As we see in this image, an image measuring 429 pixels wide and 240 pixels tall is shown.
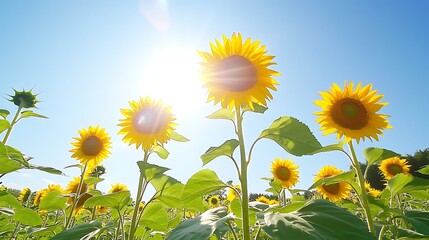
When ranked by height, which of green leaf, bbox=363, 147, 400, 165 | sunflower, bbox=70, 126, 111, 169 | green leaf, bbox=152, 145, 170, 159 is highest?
sunflower, bbox=70, 126, 111, 169

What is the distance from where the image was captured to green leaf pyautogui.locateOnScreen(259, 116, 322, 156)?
189 centimetres

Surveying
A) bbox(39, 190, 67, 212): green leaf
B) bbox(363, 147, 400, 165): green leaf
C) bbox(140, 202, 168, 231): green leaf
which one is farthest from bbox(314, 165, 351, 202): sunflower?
bbox(39, 190, 67, 212): green leaf

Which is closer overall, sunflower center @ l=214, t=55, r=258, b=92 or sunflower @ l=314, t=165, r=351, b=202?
sunflower center @ l=214, t=55, r=258, b=92

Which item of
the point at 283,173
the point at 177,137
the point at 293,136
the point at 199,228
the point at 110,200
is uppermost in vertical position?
the point at 283,173

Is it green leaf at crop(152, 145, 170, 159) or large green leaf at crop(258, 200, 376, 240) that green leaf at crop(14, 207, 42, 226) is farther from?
large green leaf at crop(258, 200, 376, 240)

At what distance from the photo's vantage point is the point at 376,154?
2.69 m

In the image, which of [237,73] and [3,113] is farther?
[3,113]

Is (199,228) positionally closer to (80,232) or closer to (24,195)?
(80,232)

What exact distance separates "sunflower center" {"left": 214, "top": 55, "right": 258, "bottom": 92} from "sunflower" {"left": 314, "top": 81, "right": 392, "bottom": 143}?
1039mm

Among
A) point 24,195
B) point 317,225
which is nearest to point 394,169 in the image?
point 317,225

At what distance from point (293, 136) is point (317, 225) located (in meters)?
0.76

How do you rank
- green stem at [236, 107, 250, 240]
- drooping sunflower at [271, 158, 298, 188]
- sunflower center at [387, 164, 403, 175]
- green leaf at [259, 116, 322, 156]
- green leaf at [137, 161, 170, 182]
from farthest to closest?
drooping sunflower at [271, 158, 298, 188]
sunflower center at [387, 164, 403, 175]
green leaf at [137, 161, 170, 182]
green leaf at [259, 116, 322, 156]
green stem at [236, 107, 250, 240]

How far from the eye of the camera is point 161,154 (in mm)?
3209

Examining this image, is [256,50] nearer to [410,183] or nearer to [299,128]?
[299,128]
